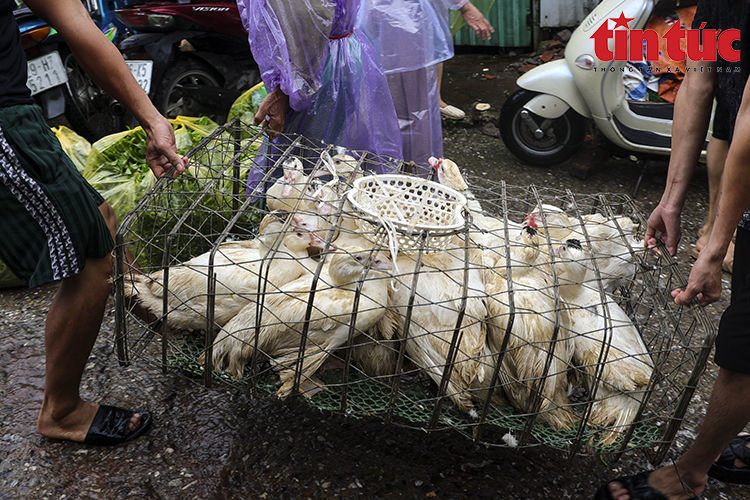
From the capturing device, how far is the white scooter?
4133 millimetres

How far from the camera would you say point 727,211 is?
61.7 inches

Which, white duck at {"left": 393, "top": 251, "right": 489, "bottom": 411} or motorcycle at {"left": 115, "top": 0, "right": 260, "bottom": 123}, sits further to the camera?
motorcycle at {"left": 115, "top": 0, "right": 260, "bottom": 123}

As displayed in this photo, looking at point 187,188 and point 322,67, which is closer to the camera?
point 322,67

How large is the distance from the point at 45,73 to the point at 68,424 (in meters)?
2.90

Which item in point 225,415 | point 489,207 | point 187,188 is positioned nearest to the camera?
point 225,415

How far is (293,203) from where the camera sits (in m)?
2.32

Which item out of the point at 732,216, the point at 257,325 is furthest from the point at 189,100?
the point at 732,216

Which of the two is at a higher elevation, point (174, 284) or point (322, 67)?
point (322, 67)

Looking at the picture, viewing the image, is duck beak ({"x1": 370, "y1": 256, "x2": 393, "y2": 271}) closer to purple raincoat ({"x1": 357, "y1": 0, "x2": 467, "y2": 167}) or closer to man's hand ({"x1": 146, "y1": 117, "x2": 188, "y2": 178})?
man's hand ({"x1": 146, "y1": 117, "x2": 188, "y2": 178})

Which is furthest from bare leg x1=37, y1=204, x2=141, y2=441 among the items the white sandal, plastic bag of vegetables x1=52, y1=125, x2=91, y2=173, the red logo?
the white sandal

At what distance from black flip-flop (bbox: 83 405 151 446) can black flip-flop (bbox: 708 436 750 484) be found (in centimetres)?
225

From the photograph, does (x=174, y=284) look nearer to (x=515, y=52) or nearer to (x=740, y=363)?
(x=740, y=363)

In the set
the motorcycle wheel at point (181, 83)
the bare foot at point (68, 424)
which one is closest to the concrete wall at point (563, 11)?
the motorcycle wheel at point (181, 83)

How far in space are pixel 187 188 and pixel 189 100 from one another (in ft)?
5.70
